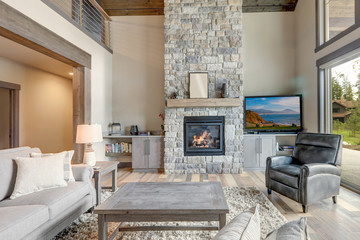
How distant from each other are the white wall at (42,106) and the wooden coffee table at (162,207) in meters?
4.38

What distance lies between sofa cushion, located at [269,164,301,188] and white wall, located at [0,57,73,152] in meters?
5.42

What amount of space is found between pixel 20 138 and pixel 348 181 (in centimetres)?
685

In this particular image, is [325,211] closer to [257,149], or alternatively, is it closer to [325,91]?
[257,149]

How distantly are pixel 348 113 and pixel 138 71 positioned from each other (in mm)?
4418

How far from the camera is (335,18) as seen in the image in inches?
152

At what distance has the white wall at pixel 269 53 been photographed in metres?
5.32

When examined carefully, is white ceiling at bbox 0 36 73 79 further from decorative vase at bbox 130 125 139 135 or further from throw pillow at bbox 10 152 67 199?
throw pillow at bbox 10 152 67 199

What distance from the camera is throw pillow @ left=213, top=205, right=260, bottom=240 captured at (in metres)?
0.70

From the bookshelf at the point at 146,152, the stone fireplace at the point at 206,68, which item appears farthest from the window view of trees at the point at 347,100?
the bookshelf at the point at 146,152

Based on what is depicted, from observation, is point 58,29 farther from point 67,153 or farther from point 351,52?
point 351,52

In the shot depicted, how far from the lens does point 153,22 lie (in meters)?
5.41

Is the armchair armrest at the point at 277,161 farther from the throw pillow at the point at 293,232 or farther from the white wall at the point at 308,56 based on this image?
the throw pillow at the point at 293,232

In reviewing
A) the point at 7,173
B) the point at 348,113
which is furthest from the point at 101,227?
the point at 348,113

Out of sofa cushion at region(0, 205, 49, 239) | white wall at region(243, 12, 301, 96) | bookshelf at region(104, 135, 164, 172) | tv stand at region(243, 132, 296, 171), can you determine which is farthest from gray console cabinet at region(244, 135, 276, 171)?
sofa cushion at region(0, 205, 49, 239)
